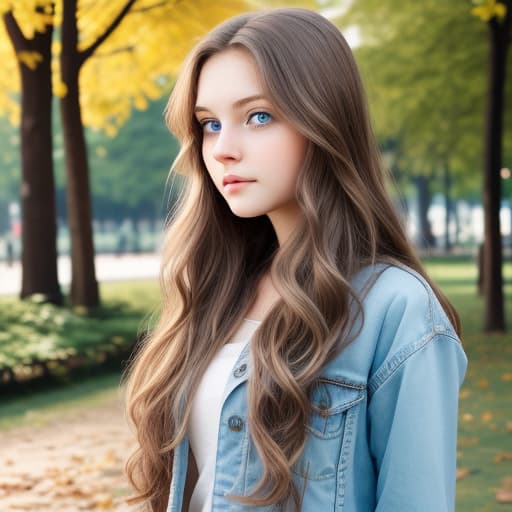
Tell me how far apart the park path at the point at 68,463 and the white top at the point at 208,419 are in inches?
124

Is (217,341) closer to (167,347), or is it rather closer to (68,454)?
(167,347)

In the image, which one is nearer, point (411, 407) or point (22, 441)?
point (411, 407)

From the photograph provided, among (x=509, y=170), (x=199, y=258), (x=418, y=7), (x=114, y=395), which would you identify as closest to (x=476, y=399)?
(x=114, y=395)

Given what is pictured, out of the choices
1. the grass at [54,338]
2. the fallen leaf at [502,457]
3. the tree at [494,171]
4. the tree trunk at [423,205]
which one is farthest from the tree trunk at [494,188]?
the tree trunk at [423,205]

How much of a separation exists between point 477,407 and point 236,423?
6.24 metres

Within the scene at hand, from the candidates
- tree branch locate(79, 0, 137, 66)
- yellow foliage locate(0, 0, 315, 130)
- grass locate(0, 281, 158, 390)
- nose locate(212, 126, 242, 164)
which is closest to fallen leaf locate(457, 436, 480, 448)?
grass locate(0, 281, 158, 390)

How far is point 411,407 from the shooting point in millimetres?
1842

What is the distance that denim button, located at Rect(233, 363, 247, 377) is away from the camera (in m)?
2.08

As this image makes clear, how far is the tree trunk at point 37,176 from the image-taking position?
38.5 feet

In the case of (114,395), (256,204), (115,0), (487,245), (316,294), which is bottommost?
(114,395)

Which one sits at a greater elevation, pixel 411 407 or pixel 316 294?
pixel 316 294

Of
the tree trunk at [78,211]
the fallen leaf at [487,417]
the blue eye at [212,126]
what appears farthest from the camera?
the tree trunk at [78,211]

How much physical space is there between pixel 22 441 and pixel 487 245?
7533 millimetres

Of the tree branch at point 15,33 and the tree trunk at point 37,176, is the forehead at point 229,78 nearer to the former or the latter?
the tree trunk at point 37,176
